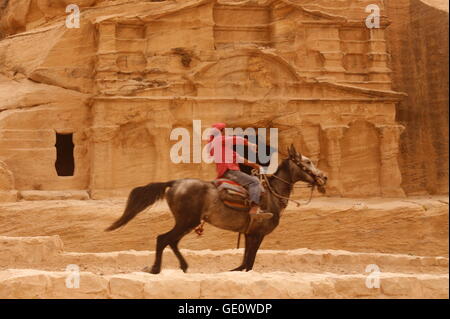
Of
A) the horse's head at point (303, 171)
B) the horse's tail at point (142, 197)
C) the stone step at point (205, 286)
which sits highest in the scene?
the horse's head at point (303, 171)

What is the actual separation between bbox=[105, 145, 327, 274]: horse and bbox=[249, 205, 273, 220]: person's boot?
10 centimetres

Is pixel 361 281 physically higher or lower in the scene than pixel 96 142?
lower

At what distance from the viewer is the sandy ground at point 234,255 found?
812cm

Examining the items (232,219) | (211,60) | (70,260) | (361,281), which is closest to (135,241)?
(70,260)

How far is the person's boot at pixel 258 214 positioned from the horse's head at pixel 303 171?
3.16ft

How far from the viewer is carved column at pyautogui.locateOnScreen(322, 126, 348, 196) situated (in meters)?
23.5

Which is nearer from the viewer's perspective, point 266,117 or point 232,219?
point 232,219

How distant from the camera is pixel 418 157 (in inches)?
1007

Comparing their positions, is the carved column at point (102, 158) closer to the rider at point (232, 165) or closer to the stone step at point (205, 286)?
the rider at point (232, 165)

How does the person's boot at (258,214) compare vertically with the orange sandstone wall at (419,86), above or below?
below

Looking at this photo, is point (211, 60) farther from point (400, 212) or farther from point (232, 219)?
point (232, 219)

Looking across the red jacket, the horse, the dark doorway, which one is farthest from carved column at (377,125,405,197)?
the red jacket

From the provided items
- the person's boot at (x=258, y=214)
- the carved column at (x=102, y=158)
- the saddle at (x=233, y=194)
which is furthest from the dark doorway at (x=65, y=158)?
the person's boot at (x=258, y=214)

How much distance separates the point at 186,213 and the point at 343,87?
15.5 meters
